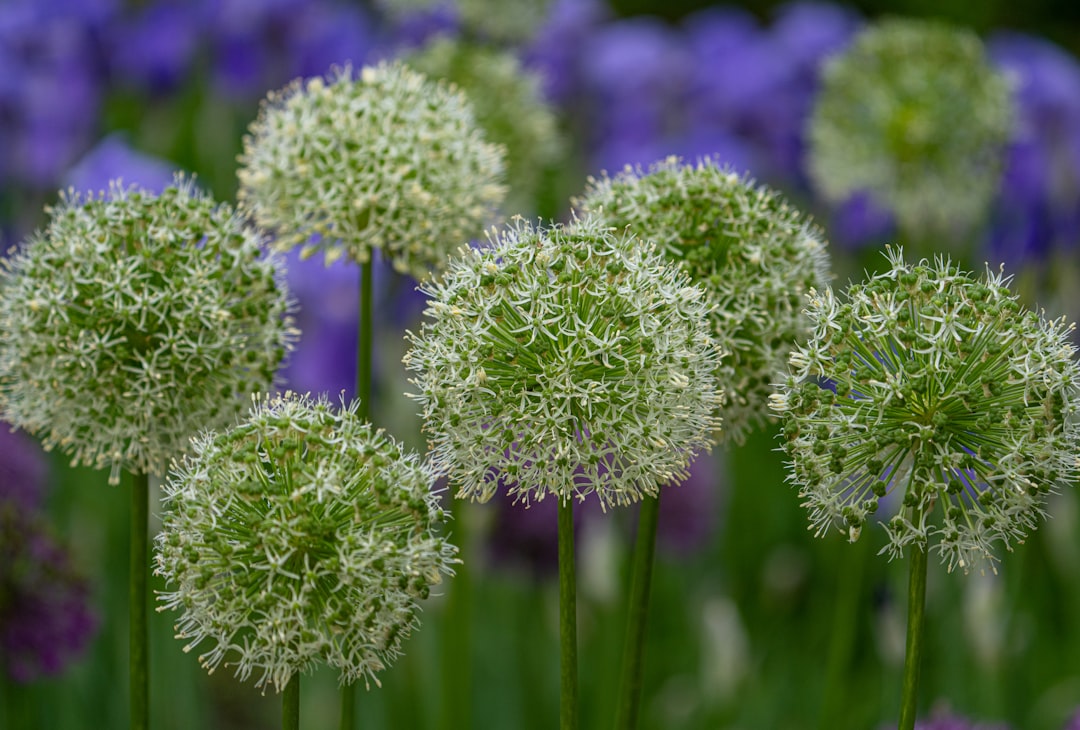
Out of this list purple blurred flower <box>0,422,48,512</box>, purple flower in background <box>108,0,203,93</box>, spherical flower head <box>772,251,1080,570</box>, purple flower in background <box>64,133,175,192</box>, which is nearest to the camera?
spherical flower head <box>772,251,1080,570</box>

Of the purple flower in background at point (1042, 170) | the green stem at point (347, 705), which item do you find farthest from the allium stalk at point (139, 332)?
the purple flower in background at point (1042, 170)

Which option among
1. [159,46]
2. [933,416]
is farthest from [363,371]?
[159,46]

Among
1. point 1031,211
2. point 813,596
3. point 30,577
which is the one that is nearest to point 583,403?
point 30,577

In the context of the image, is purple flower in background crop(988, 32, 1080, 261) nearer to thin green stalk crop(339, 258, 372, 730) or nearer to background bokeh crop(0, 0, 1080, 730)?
background bokeh crop(0, 0, 1080, 730)

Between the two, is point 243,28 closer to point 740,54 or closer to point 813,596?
point 740,54

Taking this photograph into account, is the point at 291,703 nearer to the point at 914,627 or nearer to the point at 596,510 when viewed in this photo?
the point at 914,627

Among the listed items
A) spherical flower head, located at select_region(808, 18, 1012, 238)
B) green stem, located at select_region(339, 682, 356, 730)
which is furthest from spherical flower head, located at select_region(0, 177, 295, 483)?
spherical flower head, located at select_region(808, 18, 1012, 238)
